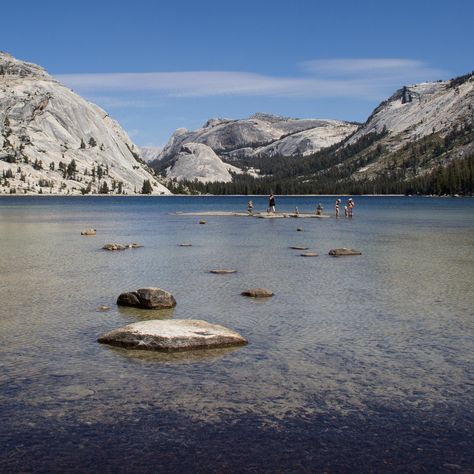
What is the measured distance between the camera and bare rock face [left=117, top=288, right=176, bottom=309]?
3080 cm

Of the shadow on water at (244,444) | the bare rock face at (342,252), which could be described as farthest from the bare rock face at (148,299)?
the bare rock face at (342,252)

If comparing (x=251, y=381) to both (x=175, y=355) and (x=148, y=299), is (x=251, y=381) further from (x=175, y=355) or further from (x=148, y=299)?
(x=148, y=299)

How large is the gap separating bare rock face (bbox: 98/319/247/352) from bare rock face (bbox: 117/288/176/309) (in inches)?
270

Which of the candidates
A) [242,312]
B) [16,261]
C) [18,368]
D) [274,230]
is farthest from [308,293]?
[274,230]

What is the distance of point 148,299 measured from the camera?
3081cm

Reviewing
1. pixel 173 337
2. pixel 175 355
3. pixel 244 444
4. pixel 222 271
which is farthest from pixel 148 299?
pixel 244 444

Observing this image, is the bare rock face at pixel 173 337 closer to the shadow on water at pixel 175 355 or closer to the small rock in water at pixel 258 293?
the shadow on water at pixel 175 355

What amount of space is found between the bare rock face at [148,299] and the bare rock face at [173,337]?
6.87m

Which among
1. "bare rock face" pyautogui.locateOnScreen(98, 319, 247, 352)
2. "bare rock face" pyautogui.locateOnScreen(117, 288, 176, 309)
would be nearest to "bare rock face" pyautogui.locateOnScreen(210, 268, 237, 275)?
"bare rock face" pyautogui.locateOnScreen(117, 288, 176, 309)

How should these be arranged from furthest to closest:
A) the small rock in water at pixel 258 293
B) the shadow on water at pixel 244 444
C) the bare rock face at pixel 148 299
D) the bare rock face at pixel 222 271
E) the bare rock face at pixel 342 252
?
the bare rock face at pixel 342 252 < the bare rock face at pixel 222 271 < the small rock in water at pixel 258 293 < the bare rock face at pixel 148 299 < the shadow on water at pixel 244 444

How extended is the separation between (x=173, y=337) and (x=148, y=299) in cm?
879

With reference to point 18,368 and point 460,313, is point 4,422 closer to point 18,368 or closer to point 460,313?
point 18,368

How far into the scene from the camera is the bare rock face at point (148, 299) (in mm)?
30797

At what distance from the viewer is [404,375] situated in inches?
776
